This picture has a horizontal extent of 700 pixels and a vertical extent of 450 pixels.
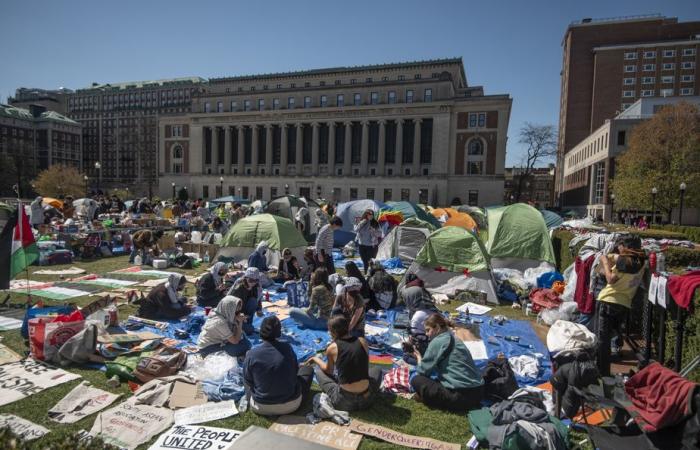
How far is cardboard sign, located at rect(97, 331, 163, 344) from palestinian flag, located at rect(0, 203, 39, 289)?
10.6 feet

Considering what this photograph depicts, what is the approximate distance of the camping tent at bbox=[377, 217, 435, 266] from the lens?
14883 mm

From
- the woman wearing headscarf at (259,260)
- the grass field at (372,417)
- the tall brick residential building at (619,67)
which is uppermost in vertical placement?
the tall brick residential building at (619,67)

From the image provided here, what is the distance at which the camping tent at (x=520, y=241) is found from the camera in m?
12.5

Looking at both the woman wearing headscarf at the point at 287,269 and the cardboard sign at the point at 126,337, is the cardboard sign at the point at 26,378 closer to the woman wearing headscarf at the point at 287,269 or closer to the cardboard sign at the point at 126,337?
the cardboard sign at the point at 126,337

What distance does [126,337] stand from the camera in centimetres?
674

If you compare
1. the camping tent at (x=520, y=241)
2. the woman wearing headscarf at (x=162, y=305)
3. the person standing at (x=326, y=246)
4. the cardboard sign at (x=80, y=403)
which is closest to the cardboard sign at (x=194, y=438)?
the cardboard sign at (x=80, y=403)

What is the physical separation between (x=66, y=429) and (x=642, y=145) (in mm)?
39930

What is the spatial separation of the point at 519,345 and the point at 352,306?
3.23 metres

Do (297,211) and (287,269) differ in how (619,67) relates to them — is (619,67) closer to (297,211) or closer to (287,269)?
(297,211)

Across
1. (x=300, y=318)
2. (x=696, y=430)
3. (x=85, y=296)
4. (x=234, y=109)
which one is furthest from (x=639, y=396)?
(x=234, y=109)

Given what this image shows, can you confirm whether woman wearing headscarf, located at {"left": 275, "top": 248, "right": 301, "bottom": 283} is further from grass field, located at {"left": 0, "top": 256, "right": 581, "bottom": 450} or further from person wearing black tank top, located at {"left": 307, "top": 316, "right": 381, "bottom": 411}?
person wearing black tank top, located at {"left": 307, "top": 316, "right": 381, "bottom": 411}

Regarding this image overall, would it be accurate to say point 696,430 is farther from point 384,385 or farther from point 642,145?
point 642,145

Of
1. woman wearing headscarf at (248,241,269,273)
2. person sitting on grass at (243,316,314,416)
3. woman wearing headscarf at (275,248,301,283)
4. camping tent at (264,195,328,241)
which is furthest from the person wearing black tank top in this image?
camping tent at (264,195,328,241)

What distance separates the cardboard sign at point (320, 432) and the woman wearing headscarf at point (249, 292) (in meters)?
2.99
